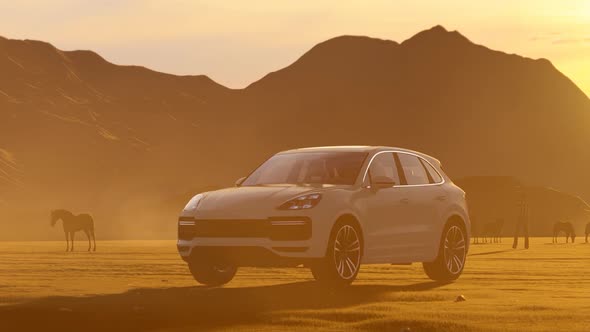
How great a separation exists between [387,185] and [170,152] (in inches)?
5545

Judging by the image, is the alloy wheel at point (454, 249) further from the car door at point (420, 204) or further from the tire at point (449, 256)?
the car door at point (420, 204)

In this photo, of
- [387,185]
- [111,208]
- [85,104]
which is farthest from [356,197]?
[85,104]

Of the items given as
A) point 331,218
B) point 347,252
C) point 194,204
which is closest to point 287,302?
point 331,218

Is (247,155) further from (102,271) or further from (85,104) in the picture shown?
(102,271)

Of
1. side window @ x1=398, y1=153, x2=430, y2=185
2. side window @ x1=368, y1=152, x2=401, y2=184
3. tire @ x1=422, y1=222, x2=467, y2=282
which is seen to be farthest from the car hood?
tire @ x1=422, y1=222, x2=467, y2=282

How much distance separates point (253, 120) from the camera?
171 m

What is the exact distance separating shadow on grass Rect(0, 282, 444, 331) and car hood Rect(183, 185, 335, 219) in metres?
1.12

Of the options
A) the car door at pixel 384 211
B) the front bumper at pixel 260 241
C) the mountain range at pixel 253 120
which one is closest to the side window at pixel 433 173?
the car door at pixel 384 211

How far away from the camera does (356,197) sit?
16.5 m

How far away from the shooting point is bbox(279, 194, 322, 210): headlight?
15.8 meters

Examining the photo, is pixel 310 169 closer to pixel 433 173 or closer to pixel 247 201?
pixel 247 201

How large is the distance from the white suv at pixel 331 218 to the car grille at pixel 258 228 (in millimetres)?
14

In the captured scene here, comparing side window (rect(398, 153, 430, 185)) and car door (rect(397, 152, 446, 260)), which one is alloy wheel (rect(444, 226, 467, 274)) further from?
side window (rect(398, 153, 430, 185))

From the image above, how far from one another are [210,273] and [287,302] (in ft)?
9.94
